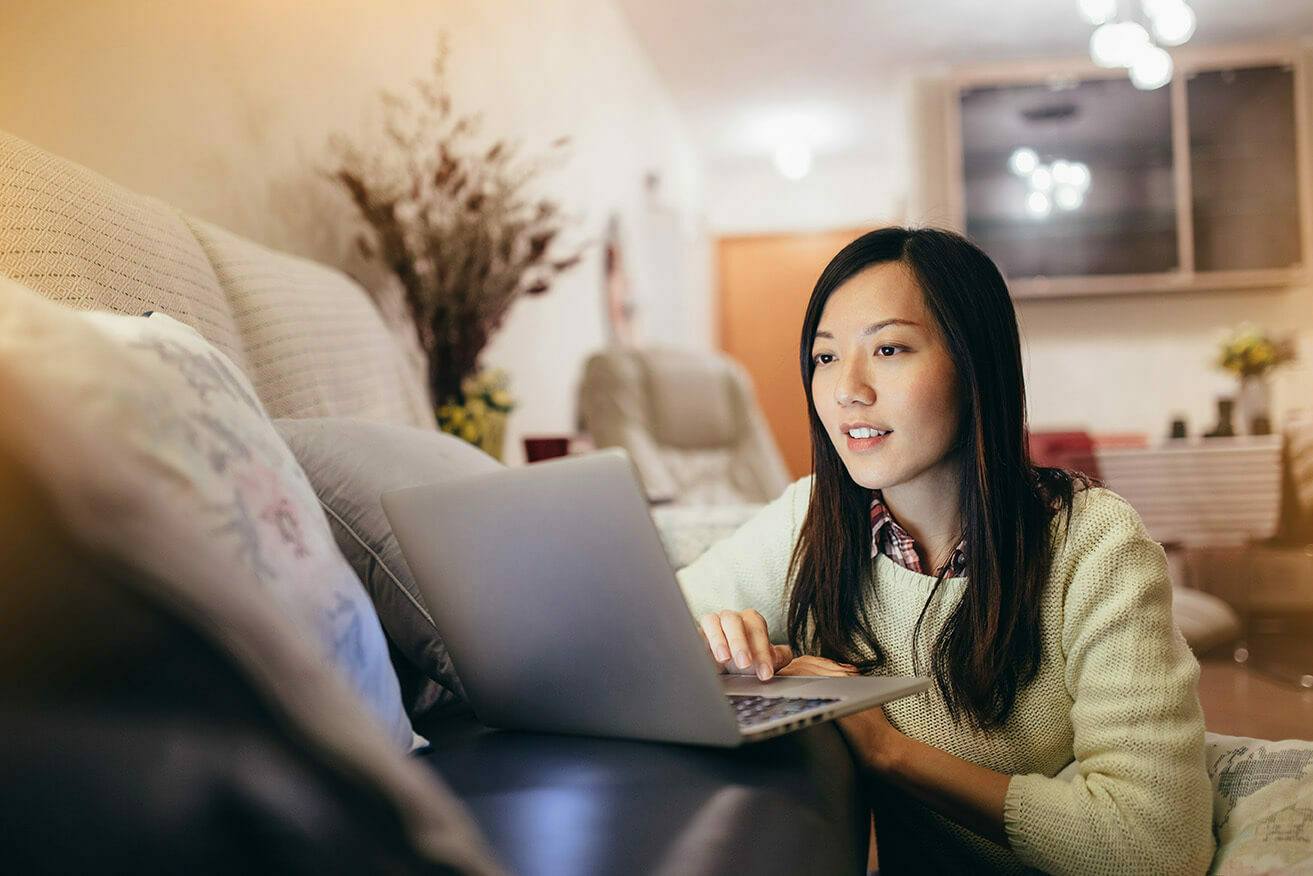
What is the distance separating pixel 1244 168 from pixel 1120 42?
1709 mm

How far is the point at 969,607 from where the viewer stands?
0.81m

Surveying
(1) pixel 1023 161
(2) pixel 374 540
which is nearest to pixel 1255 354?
(1) pixel 1023 161

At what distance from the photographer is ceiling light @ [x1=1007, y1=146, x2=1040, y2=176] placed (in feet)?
14.5

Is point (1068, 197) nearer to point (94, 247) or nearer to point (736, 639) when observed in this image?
point (736, 639)

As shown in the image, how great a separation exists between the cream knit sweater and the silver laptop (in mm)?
161

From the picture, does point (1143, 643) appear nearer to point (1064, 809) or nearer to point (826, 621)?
point (1064, 809)

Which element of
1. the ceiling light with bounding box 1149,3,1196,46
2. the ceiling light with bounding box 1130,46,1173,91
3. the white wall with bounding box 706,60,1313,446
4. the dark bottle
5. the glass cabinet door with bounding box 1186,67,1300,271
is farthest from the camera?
the white wall with bounding box 706,60,1313,446

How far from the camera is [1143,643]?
708 mm

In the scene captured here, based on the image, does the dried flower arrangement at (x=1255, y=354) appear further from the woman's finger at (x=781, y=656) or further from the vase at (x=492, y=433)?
the woman's finger at (x=781, y=656)

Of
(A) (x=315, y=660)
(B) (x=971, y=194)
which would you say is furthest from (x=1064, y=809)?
(B) (x=971, y=194)

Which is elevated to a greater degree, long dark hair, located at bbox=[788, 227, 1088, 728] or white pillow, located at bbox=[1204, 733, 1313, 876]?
long dark hair, located at bbox=[788, 227, 1088, 728]

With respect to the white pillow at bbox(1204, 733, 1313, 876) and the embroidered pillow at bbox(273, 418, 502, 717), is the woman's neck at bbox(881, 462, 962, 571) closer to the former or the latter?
the white pillow at bbox(1204, 733, 1313, 876)

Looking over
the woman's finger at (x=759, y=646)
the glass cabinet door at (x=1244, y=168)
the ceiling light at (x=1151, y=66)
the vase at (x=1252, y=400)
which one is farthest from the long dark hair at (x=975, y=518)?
the glass cabinet door at (x=1244, y=168)

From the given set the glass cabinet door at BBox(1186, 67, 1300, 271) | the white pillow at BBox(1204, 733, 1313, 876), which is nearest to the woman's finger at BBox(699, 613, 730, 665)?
the white pillow at BBox(1204, 733, 1313, 876)
